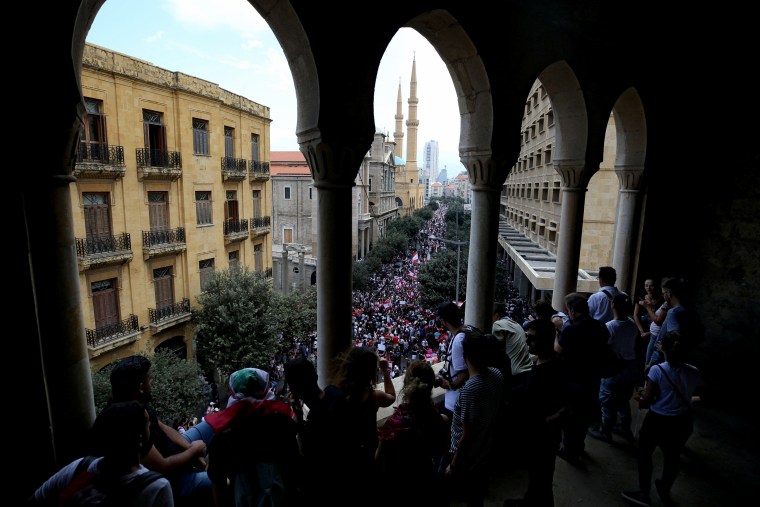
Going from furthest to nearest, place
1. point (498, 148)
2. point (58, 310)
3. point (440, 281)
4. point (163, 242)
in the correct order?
point (440, 281)
point (163, 242)
point (498, 148)
point (58, 310)

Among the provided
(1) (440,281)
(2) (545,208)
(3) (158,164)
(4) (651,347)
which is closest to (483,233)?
(4) (651,347)

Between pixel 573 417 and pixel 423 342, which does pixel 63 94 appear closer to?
pixel 573 417

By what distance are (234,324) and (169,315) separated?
2519 mm

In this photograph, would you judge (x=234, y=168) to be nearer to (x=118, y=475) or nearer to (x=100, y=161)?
(x=100, y=161)

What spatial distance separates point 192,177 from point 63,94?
579 inches

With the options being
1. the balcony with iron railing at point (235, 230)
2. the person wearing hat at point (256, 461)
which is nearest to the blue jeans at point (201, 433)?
the person wearing hat at point (256, 461)

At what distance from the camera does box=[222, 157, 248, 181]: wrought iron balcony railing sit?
16875 millimetres

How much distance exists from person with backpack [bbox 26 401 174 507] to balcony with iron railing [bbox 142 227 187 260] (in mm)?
14114

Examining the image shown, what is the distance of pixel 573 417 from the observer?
3682 millimetres

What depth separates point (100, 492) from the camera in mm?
1636

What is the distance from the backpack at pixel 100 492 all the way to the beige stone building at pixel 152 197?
11.8 meters

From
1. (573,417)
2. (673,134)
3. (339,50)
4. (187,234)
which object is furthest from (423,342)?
(339,50)

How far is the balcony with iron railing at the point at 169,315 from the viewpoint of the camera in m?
14.6

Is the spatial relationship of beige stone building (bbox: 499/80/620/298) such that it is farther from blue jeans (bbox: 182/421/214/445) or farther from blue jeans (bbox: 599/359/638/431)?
blue jeans (bbox: 182/421/214/445)
